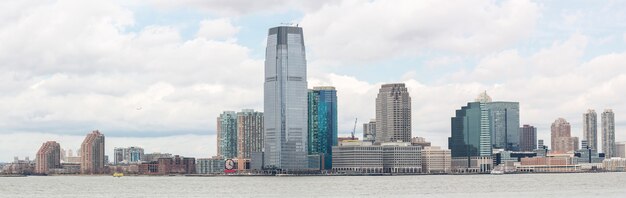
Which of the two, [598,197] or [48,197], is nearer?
[598,197]

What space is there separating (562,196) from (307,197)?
3995 centimetres

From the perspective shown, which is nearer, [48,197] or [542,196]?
[542,196]

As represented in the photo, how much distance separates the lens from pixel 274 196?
188m

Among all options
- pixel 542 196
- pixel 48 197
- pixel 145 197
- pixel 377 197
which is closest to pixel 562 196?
pixel 542 196

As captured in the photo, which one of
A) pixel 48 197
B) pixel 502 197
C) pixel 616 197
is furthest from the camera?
pixel 48 197

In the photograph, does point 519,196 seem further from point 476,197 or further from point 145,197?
point 145,197

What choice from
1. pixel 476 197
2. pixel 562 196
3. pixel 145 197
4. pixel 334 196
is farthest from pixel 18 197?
pixel 562 196

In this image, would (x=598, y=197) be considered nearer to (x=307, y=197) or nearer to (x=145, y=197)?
(x=307, y=197)

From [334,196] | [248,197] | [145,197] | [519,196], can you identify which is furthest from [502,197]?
[145,197]

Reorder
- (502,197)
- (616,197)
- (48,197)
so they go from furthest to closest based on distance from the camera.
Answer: (48,197), (502,197), (616,197)

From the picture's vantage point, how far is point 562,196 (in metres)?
175

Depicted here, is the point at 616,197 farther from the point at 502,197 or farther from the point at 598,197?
the point at 502,197

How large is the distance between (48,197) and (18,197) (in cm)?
520

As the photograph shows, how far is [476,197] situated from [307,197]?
26.8 metres
